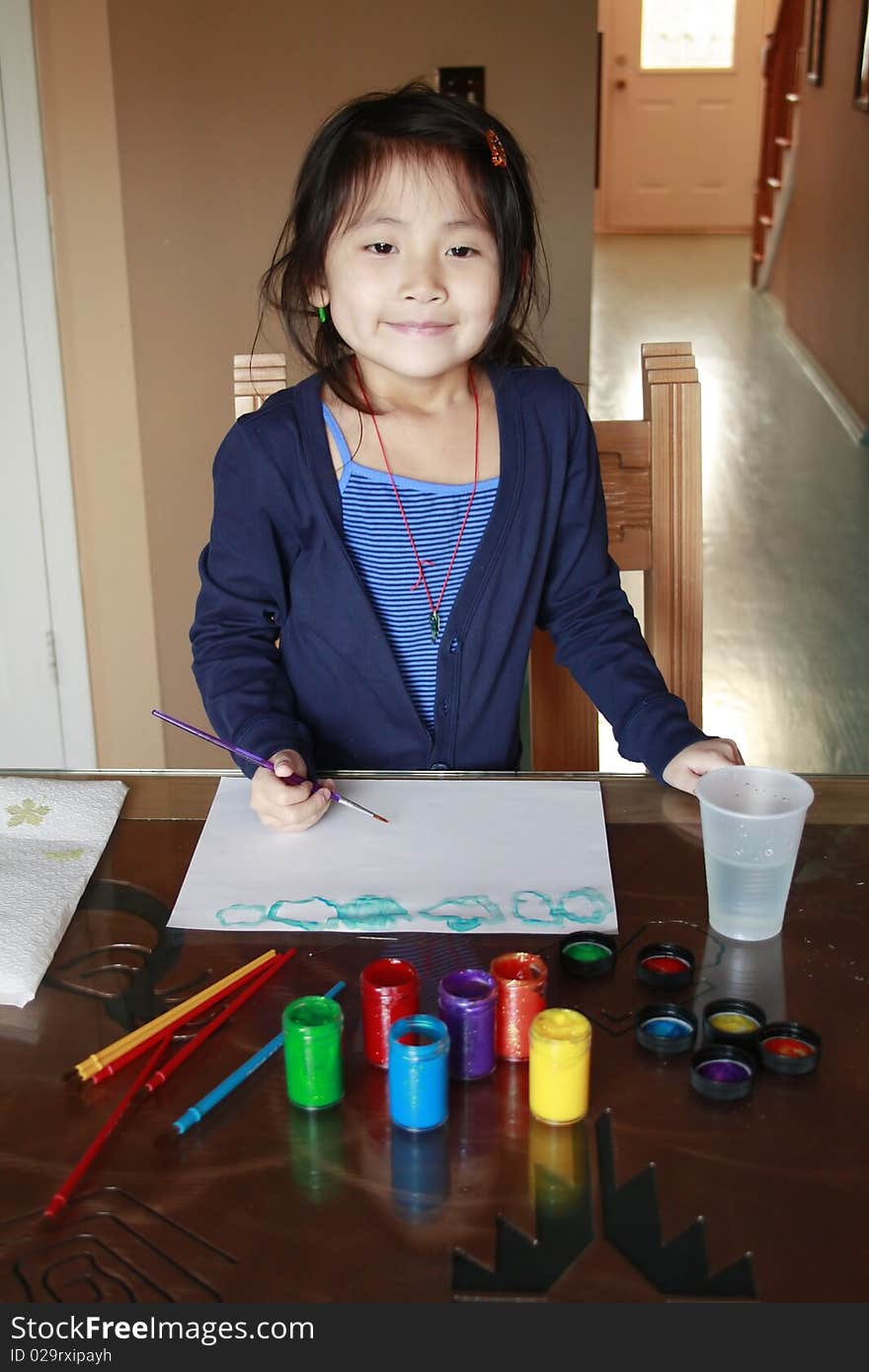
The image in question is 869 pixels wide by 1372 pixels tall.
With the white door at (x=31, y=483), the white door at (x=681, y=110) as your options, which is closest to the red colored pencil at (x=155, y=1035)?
the white door at (x=31, y=483)

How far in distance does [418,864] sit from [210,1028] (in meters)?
0.23

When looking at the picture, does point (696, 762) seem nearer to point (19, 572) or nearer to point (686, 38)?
point (19, 572)

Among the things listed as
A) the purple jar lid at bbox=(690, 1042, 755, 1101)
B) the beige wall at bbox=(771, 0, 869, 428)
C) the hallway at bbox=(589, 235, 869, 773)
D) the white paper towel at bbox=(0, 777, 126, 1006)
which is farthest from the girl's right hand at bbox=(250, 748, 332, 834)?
the beige wall at bbox=(771, 0, 869, 428)

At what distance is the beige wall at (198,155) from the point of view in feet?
6.91

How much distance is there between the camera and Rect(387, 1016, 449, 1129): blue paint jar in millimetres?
708

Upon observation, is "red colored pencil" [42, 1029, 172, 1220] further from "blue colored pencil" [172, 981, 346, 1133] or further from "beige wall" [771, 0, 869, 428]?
"beige wall" [771, 0, 869, 428]

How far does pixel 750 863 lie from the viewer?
88 cm

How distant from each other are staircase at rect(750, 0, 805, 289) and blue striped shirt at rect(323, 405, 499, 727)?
5.53 metres

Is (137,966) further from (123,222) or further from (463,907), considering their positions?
(123,222)

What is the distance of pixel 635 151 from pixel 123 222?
7010 mm

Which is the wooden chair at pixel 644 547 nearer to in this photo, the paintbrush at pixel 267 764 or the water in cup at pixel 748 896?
the paintbrush at pixel 267 764

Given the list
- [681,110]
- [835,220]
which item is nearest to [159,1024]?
[835,220]

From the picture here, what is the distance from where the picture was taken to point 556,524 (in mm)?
1324

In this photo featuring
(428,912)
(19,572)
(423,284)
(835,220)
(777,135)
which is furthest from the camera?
(777,135)
